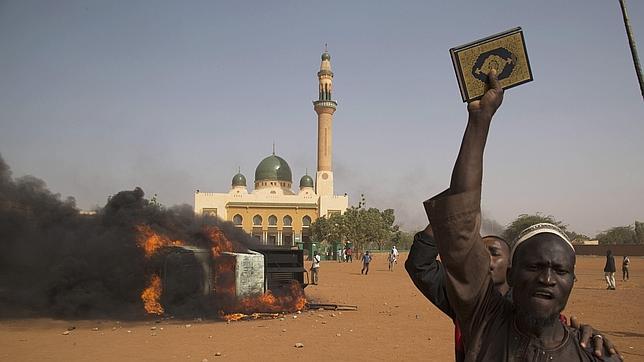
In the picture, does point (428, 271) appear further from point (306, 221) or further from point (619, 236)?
point (619, 236)

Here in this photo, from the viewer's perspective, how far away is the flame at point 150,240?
14242 mm

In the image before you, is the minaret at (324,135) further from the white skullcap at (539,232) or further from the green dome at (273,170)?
the white skullcap at (539,232)

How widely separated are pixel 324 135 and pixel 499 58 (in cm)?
6684

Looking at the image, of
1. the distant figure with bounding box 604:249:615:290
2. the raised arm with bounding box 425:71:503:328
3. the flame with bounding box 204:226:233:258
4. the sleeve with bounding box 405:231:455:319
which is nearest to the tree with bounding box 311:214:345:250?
the distant figure with bounding box 604:249:615:290

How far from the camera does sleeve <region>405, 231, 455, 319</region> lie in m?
1.88

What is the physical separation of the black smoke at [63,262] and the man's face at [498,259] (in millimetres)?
12065

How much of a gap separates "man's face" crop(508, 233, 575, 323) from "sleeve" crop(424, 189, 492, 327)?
0.34ft

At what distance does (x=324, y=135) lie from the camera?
68.5 m

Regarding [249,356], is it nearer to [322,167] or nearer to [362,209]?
[362,209]

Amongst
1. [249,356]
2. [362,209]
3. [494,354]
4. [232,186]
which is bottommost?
[249,356]

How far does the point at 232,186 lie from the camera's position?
7531cm

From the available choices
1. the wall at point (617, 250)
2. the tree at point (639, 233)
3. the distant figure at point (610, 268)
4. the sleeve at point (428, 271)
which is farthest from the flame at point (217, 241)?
the tree at point (639, 233)

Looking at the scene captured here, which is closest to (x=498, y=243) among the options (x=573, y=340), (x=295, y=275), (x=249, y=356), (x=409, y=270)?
(x=409, y=270)

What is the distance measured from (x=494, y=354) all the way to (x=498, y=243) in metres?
1.39
